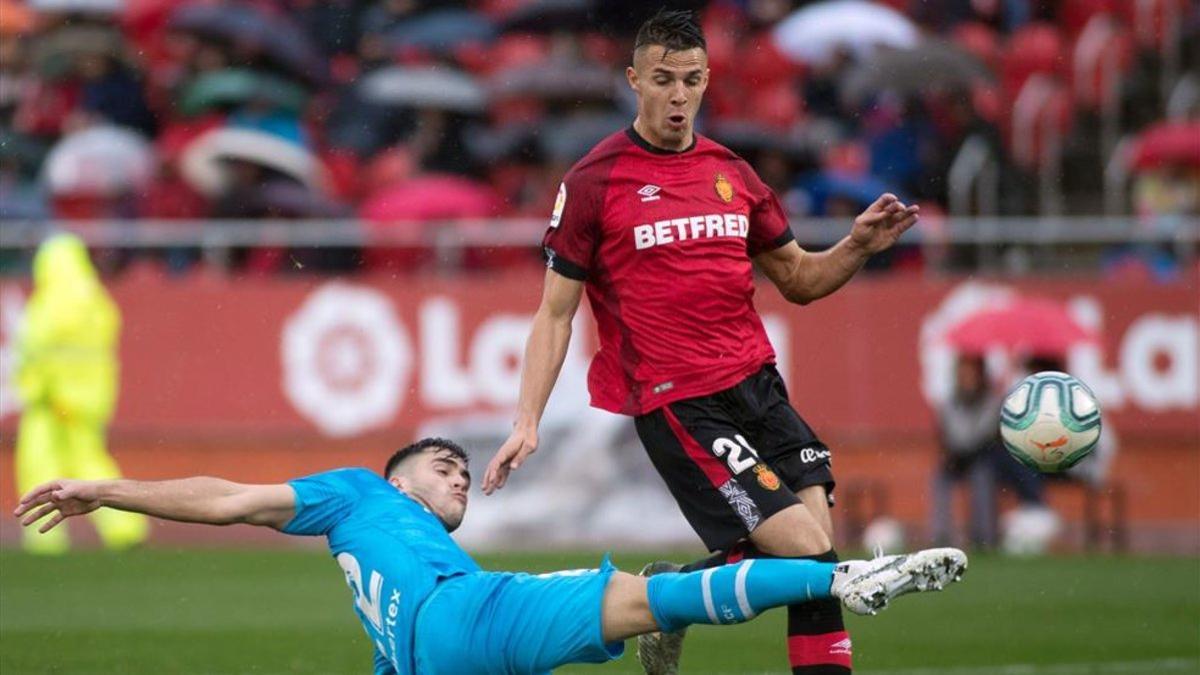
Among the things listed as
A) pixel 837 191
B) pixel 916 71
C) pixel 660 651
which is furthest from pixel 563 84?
pixel 660 651

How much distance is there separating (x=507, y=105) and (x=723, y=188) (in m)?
11.6

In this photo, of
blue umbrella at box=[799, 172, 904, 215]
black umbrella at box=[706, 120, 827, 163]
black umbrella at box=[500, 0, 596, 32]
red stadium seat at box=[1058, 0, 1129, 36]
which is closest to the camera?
blue umbrella at box=[799, 172, 904, 215]

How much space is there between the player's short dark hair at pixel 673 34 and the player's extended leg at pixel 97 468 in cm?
978

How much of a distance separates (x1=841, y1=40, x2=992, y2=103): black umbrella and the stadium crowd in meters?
0.02

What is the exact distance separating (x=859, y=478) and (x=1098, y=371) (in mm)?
2087

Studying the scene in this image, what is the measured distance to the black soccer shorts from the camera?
8.14 metres

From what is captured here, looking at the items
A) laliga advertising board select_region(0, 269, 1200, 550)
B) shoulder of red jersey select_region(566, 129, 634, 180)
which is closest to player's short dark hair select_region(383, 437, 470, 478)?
shoulder of red jersey select_region(566, 129, 634, 180)

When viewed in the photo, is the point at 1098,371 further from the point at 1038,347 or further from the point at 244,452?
the point at 244,452

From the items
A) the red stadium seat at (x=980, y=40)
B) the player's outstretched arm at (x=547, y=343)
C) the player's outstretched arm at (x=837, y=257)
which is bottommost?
the player's outstretched arm at (x=547, y=343)

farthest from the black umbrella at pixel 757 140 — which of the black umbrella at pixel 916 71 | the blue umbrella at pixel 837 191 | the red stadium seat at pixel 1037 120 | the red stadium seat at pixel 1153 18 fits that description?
the red stadium seat at pixel 1153 18

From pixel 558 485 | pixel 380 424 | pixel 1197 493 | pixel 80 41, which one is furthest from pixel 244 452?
pixel 1197 493

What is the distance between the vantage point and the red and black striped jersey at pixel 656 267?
27.5ft

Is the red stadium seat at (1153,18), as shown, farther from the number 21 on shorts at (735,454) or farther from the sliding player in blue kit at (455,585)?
the sliding player in blue kit at (455,585)

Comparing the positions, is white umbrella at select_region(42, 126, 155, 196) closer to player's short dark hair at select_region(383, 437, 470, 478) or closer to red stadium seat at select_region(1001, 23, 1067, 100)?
red stadium seat at select_region(1001, 23, 1067, 100)
